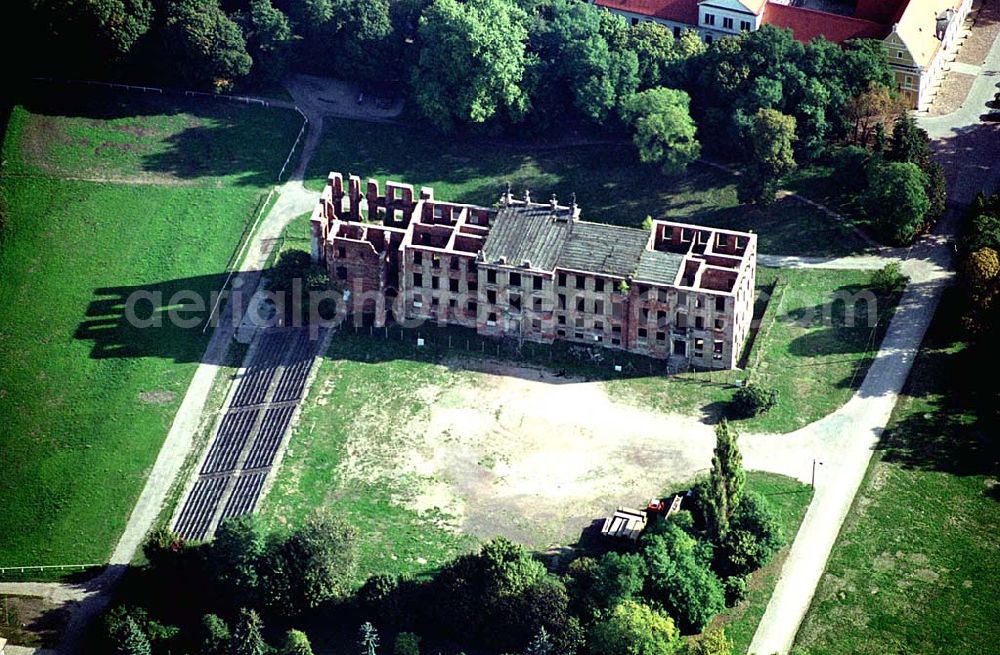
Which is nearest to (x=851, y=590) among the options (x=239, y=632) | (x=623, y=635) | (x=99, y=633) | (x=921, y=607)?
(x=921, y=607)

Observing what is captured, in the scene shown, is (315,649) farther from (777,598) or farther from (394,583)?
(777,598)

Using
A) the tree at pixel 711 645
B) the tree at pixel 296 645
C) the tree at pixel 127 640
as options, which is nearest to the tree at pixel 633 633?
the tree at pixel 711 645

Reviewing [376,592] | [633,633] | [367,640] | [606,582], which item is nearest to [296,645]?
[367,640]

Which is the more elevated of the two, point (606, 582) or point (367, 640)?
point (606, 582)

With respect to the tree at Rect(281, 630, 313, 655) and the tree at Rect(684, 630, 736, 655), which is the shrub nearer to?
the tree at Rect(281, 630, 313, 655)

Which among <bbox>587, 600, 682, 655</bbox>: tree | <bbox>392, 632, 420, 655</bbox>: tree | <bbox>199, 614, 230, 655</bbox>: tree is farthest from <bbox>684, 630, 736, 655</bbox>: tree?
<bbox>199, 614, 230, 655</bbox>: tree

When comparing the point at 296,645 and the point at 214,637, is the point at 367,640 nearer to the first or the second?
the point at 296,645
